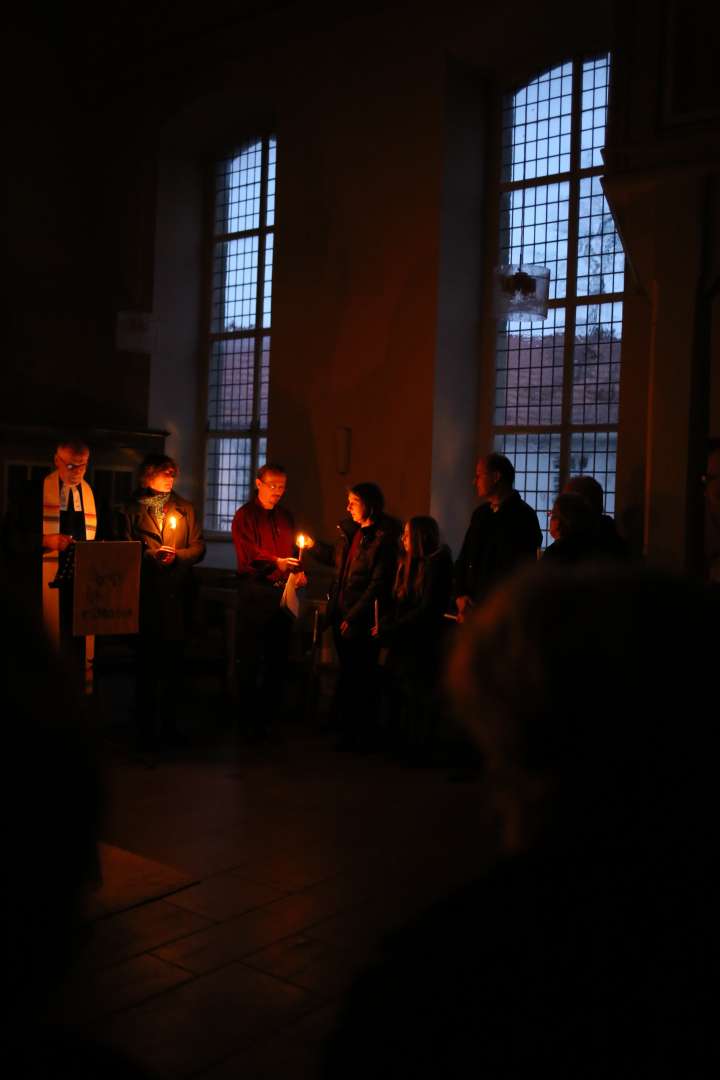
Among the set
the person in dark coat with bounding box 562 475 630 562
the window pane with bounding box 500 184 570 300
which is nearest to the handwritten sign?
the person in dark coat with bounding box 562 475 630 562

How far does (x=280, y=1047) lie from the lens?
313cm

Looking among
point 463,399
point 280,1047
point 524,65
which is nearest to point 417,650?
point 463,399

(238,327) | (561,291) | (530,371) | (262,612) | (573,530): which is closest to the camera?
(573,530)

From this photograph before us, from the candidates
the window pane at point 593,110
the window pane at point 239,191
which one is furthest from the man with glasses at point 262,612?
the window pane at point 239,191

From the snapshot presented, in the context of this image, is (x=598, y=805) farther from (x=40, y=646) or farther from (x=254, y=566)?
(x=254, y=566)

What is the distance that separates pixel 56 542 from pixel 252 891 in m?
2.74

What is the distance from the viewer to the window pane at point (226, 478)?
1143 centimetres

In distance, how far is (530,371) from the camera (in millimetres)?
9359

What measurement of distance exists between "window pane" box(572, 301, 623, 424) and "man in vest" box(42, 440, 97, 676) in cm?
432

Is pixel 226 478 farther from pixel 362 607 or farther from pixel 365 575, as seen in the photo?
pixel 362 607

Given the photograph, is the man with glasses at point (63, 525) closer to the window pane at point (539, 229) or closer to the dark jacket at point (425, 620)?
the dark jacket at point (425, 620)

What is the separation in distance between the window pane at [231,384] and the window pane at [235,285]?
8.5 inches

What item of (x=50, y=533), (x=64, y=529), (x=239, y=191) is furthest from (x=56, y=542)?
(x=239, y=191)

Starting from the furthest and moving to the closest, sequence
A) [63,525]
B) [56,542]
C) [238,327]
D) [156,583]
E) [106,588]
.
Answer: [238,327] → [156,583] → [63,525] → [56,542] → [106,588]
